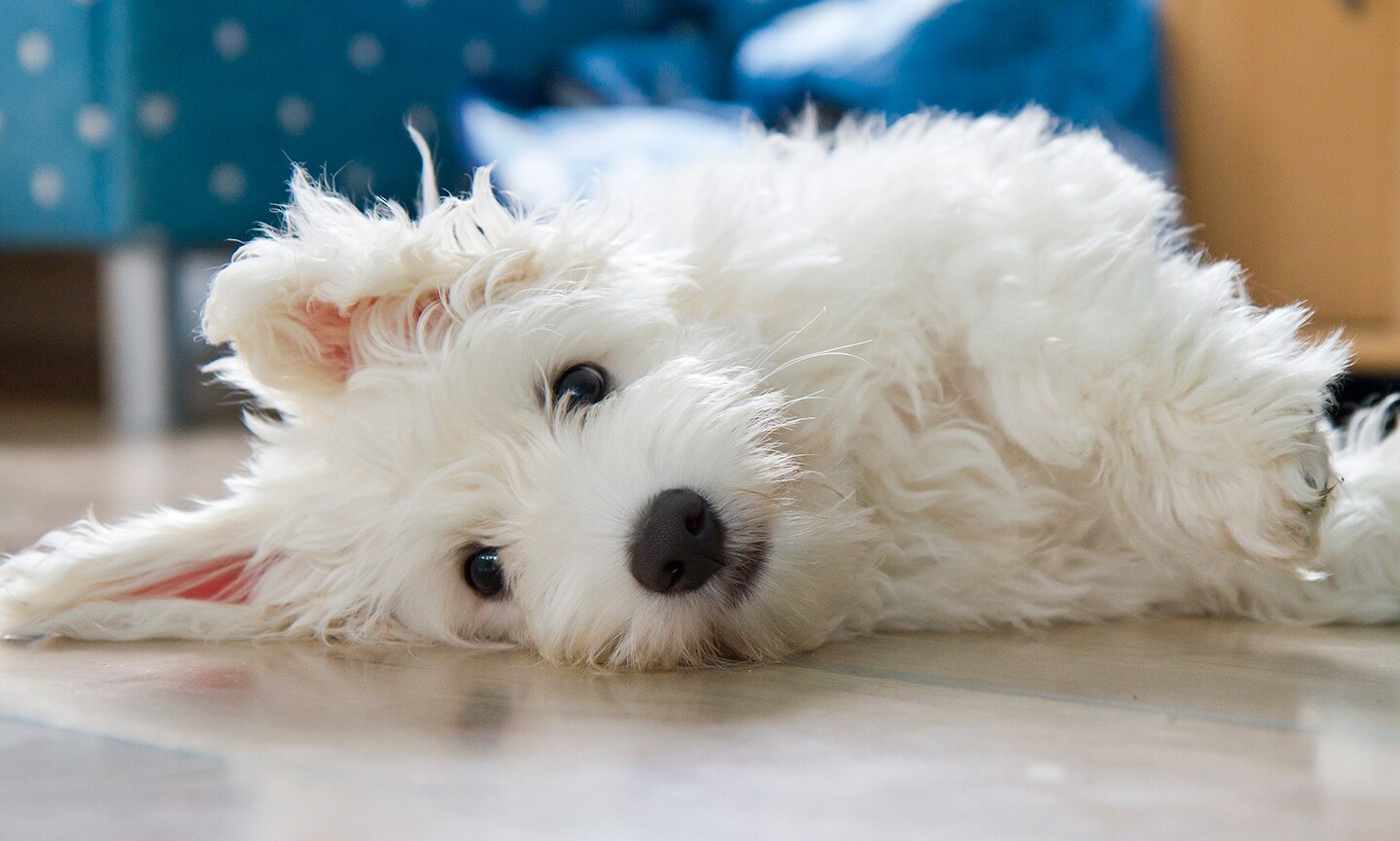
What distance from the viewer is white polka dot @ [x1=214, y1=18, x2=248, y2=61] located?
387 cm

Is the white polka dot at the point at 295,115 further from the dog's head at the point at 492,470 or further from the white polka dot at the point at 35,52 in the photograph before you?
the dog's head at the point at 492,470

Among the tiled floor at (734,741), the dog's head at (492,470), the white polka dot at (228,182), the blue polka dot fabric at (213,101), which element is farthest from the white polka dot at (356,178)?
the tiled floor at (734,741)

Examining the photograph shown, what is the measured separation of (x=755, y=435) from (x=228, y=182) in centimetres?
305

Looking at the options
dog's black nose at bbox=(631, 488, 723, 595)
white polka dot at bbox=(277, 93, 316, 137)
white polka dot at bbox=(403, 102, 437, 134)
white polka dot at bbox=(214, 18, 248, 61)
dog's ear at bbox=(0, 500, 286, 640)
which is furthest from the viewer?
white polka dot at bbox=(403, 102, 437, 134)

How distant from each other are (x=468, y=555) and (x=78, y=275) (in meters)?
5.09

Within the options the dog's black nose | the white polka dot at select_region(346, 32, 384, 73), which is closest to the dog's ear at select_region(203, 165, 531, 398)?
the dog's black nose

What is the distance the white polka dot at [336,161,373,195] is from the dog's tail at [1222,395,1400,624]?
10.5 ft

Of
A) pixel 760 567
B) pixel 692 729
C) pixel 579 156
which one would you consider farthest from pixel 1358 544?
pixel 579 156

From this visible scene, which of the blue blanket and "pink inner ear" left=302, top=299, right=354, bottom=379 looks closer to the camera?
"pink inner ear" left=302, top=299, right=354, bottom=379

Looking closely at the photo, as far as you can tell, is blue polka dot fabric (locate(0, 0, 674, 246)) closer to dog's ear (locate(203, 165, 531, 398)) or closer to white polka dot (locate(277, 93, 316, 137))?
white polka dot (locate(277, 93, 316, 137))

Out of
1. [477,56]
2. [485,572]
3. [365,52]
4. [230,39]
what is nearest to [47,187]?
[230,39]

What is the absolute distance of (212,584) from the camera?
161 centimetres

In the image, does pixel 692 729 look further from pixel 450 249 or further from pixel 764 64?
pixel 764 64

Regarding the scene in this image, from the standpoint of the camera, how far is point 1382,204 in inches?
125
